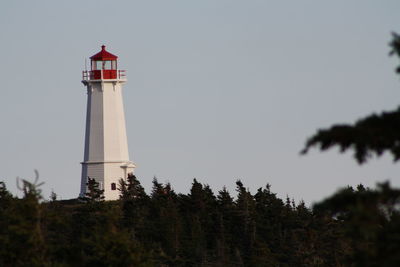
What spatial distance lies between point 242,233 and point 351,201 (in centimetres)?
6569

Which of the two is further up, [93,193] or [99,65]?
[99,65]

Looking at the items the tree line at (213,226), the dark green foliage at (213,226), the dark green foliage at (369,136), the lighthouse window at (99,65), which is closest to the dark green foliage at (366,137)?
the dark green foliage at (369,136)

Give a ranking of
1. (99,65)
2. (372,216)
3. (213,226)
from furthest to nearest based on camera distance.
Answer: (99,65)
(213,226)
(372,216)

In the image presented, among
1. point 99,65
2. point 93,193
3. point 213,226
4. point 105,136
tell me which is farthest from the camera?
point 99,65

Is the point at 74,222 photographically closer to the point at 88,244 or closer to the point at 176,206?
the point at 176,206

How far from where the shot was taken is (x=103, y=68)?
10662 centimetres

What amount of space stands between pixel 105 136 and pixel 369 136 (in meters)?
76.5

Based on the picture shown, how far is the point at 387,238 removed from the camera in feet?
92.0

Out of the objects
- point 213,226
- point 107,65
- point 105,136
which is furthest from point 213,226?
point 107,65

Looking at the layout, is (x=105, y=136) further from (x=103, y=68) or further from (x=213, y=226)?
(x=213, y=226)

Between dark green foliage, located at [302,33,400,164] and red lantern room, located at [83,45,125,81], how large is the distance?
77.2 meters

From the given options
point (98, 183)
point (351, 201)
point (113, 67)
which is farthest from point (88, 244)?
point (113, 67)

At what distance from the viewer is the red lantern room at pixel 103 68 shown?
105 m

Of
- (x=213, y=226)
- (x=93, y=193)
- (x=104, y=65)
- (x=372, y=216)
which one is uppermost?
(x=104, y=65)
